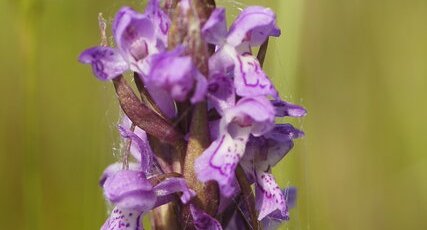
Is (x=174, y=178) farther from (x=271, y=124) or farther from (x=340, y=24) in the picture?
(x=340, y=24)

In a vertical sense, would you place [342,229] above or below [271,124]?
below

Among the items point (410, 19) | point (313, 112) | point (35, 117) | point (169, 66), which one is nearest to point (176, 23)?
point (169, 66)

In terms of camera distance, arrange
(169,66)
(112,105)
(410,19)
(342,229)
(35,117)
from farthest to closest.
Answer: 1. (410,19)
2. (342,229)
3. (35,117)
4. (112,105)
5. (169,66)

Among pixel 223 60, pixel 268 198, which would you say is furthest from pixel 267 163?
pixel 223 60

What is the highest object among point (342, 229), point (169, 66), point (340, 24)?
point (340, 24)

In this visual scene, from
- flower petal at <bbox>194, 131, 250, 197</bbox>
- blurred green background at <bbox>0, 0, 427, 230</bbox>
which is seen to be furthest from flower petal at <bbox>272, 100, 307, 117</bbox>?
blurred green background at <bbox>0, 0, 427, 230</bbox>

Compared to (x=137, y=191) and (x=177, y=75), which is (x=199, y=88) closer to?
(x=177, y=75)

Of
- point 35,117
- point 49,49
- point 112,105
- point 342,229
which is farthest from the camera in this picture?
point 49,49

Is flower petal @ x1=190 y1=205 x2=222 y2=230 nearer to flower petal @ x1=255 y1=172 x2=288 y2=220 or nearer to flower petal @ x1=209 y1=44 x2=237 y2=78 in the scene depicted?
flower petal @ x1=255 y1=172 x2=288 y2=220
